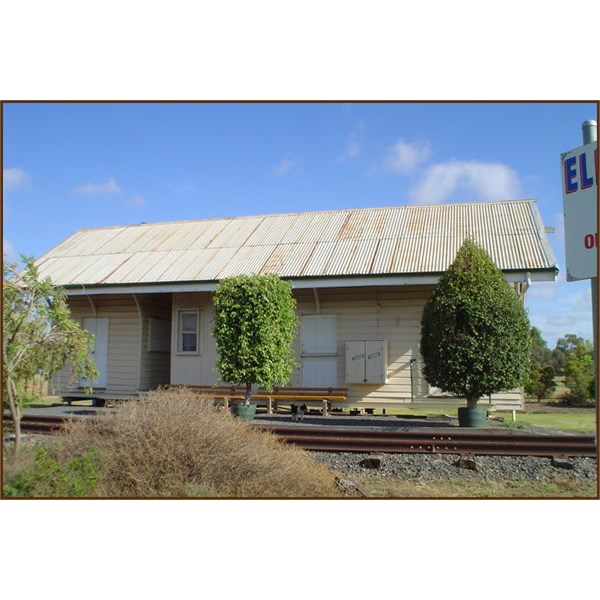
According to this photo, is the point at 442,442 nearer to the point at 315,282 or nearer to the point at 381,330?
the point at 381,330

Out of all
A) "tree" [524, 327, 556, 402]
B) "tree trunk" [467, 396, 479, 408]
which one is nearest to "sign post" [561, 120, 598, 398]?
"tree trunk" [467, 396, 479, 408]

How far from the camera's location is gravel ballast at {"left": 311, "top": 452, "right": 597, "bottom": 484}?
848 centimetres

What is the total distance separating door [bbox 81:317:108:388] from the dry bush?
1075 centimetres

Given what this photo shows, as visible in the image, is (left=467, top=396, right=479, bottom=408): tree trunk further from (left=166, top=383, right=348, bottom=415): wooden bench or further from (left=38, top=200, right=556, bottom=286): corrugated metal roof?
(left=166, top=383, right=348, bottom=415): wooden bench

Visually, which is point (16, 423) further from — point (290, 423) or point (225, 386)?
point (225, 386)

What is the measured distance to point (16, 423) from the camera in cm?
753

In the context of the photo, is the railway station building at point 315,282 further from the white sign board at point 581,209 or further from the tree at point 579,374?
the tree at point 579,374

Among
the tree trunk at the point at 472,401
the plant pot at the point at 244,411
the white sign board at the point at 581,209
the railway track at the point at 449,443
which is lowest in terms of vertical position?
the railway track at the point at 449,443

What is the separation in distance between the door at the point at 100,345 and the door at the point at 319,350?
21.2 feet

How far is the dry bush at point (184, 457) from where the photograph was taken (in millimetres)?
6621

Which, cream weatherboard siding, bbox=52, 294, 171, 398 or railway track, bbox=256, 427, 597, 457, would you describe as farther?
cream weatherboard siding, bbox=52, 294, 171, 398

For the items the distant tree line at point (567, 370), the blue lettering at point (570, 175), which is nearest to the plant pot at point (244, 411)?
the blue lettering at point (570, 175)

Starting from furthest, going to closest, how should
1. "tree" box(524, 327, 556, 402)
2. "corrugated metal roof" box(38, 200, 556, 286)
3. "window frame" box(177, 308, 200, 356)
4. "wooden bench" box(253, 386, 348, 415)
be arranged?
"tree" box(524, 327, 556, 402) → "window frame" box(177, 308, 200, 356) → "corrugated metal roof" box(38, 200, 556, 286) → "wooden bench" box(253, 386, 348, 415)

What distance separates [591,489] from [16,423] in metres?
7.64
